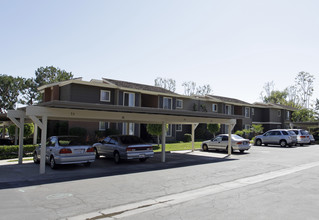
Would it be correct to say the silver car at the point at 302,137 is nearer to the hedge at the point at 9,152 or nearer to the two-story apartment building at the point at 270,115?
the two-story apartment building at the point at 270,115

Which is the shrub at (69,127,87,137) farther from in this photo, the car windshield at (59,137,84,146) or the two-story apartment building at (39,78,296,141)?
the car windshield at (59,137,84,146)

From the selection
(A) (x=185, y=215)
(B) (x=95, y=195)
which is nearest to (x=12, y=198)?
(B) (x=95, y=195)

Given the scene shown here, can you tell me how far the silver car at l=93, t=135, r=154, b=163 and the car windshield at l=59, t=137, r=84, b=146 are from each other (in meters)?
2.15

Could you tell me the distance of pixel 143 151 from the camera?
14289mm

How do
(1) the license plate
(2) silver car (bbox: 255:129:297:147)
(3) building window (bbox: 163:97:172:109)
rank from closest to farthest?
(1) the license plate → (2) silver car (bbox: 255:129:297:147) → (3) building window (bbox: 163:97:172:109)

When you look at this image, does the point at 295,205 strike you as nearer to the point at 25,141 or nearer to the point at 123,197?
the point at 123,197

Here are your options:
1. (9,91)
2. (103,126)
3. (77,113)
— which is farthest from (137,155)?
(9,91)

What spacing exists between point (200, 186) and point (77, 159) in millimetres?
5804

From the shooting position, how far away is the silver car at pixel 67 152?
11.8 metres

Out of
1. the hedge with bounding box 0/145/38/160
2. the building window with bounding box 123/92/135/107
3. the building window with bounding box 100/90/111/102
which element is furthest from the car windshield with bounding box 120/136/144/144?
the building window with bounding box 123/92/135/107

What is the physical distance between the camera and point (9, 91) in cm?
5044

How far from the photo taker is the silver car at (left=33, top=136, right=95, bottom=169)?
11.8 m

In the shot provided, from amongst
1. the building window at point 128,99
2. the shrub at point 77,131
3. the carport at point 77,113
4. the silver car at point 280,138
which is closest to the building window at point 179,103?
the building window at point 128,99

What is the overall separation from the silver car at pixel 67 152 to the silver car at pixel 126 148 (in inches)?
72.2
